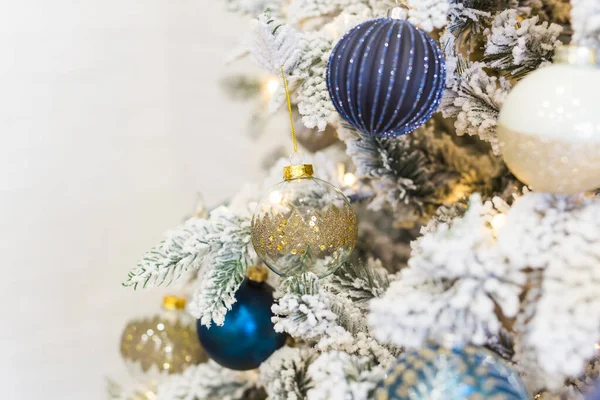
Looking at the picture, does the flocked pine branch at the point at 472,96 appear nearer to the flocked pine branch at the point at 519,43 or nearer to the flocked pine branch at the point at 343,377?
the flocked pine branch at the point at 519,43

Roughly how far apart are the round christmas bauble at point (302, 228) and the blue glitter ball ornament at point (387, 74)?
0.09 meters

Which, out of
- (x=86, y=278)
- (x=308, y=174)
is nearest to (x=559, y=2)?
(x=308, y=174)

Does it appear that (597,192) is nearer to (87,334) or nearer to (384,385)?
(384,385)

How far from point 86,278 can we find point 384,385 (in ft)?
2.18

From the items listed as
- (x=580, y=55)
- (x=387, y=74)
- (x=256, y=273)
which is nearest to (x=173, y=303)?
(x=256, y=273)

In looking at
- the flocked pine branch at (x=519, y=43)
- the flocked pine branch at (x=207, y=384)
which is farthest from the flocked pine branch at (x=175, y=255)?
the flocked pine branch at (x=519, y=43)

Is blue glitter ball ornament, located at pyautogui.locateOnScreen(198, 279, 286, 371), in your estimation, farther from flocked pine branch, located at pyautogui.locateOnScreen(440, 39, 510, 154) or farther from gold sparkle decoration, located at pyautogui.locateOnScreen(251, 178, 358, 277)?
flocked pine branch, located at pyautogui.locateOnScreen(440, 39, 510, 154)

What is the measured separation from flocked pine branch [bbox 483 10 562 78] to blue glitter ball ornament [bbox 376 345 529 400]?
0.84 feet

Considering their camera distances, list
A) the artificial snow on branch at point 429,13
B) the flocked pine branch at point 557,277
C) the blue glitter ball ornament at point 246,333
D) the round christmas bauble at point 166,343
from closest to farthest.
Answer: the flocked pine branch at point 557,277 < the artificial snow on branch at point 429,13 < the blue glitter ball ornament at point 246,333 < the round christmas bauble at point 166,343

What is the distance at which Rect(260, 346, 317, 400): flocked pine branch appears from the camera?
1.63 ft

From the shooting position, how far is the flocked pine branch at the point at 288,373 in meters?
0.50

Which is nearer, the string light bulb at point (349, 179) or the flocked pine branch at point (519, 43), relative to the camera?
the flocked pine branch at point (519, 43)

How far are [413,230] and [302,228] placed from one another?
11.5 inches

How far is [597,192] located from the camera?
0.44m
